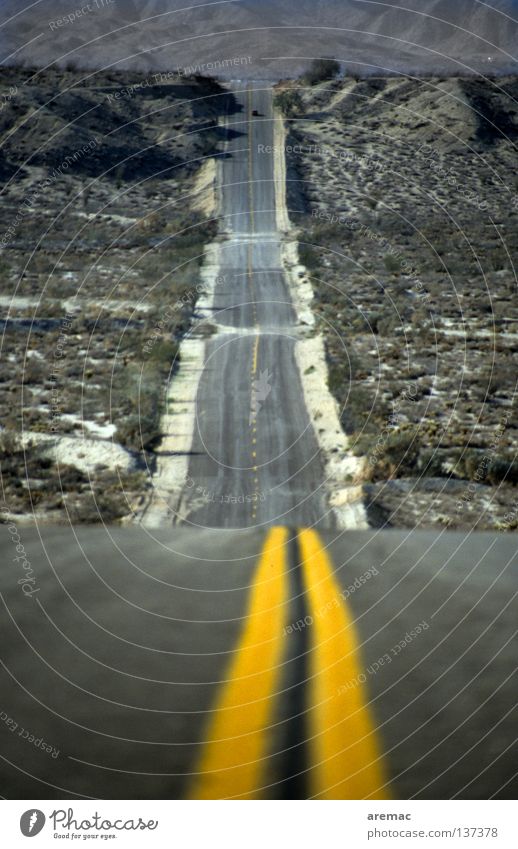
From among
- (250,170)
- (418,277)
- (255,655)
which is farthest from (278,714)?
(250,170)

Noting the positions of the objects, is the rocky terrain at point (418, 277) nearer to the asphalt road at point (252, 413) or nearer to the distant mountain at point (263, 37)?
the asphalt road at point (252, 413)

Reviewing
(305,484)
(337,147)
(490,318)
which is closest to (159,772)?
(305,484)

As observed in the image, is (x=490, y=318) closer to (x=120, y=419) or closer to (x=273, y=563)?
(x=120, y=419)

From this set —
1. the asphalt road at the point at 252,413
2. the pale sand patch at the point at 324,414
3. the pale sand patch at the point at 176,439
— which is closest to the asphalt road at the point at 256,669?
the pale sand patch at the point at 176,439

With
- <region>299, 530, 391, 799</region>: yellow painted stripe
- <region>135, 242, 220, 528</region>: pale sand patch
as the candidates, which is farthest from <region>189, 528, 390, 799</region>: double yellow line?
<region>135, 242, 220, 528</region>: pale sand patch

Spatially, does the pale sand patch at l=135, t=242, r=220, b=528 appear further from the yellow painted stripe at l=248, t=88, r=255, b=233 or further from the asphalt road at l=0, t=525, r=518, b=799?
the yellow painted stripe at l=248, t=88, r=255, b=233

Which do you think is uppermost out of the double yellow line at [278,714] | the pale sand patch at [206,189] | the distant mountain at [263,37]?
the distant mountain at [263,37]
